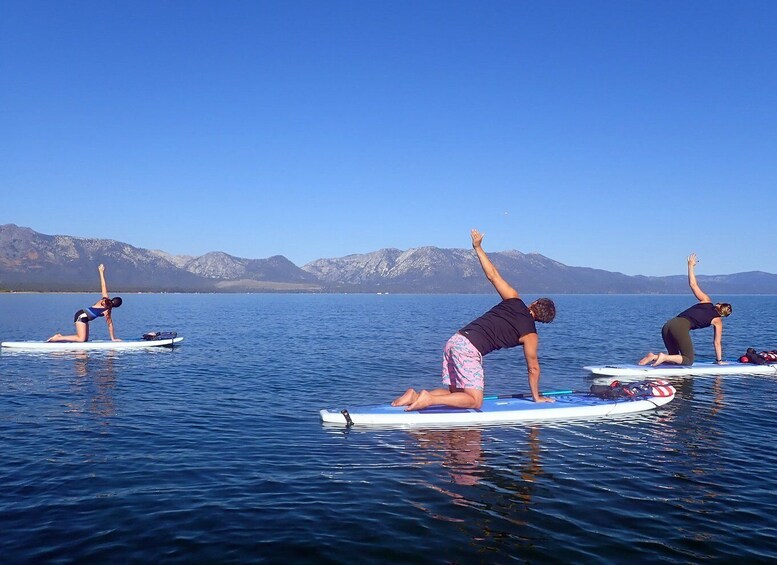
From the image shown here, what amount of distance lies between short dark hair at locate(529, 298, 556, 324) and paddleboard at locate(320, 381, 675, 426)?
10.7ft

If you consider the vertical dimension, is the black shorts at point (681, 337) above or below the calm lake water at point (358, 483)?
above

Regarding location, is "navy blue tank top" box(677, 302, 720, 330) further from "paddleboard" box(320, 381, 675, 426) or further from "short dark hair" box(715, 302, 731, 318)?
"paddleboard" box(320, 381, 675, 426)

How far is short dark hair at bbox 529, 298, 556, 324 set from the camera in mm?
13023

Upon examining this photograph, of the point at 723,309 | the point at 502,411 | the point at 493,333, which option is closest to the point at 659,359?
the point at 723,309

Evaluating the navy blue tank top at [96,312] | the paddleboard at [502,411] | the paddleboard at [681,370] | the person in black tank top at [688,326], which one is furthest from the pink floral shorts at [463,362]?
the navy blue tank top at [96,312]

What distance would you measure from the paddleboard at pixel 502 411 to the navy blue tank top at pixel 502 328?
2.39 m

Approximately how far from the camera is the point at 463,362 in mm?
13391

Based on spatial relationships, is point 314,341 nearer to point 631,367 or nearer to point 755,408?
point 631,367

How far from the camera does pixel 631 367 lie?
24.8 m

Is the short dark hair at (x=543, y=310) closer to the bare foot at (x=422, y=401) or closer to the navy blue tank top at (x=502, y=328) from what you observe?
the navy blue tank top at (x=502, y=328)

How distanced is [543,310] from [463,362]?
2241 mm

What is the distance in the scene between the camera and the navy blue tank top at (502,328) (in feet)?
43.4

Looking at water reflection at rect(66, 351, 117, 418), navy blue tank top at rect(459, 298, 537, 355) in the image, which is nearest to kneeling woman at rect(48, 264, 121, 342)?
water reflection at rect(66, 351, 117, 418)

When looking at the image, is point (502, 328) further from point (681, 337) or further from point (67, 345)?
point (67, 345)
